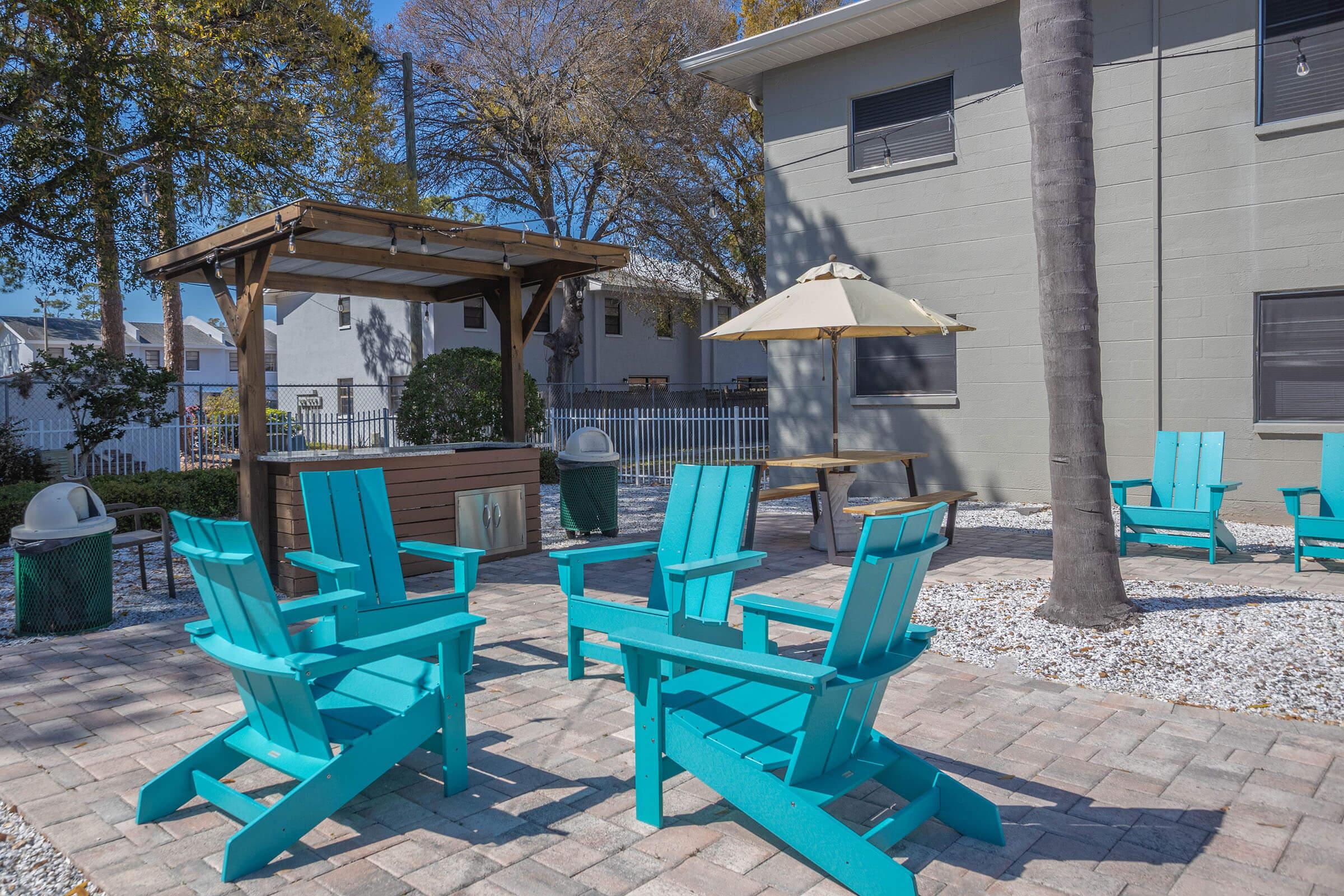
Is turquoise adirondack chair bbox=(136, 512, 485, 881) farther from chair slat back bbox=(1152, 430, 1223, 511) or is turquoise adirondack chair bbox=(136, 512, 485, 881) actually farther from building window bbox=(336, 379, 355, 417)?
building window bbox=(336, 379, 355, 417)

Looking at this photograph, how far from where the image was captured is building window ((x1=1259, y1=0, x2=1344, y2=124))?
9.38 meters

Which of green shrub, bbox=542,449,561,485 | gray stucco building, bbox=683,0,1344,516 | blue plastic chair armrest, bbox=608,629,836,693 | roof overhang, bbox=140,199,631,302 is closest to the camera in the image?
blue plastic chair armrest, bbox=608,629,836,693

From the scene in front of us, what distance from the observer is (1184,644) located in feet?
16.2

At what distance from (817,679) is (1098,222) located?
10.1 metres

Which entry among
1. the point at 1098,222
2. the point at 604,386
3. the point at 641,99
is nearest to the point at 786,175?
the point at 1098,222

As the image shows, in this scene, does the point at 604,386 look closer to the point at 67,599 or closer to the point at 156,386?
the point at 156,386

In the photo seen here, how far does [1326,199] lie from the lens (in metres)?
9.37

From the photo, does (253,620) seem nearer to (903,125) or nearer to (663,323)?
(903,125)

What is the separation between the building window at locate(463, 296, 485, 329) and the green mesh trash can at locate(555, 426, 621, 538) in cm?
1639

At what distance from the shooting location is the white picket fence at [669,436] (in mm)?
14688

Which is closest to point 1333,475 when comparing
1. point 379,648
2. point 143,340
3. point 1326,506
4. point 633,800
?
point 1326,506

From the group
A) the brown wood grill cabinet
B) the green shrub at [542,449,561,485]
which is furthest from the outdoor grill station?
the green shrub at [542,449,561,485]

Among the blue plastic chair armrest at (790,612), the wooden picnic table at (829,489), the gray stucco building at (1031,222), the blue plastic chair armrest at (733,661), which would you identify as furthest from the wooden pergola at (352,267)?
the gray stucco building at (1031,222)

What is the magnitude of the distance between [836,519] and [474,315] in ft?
62.3
